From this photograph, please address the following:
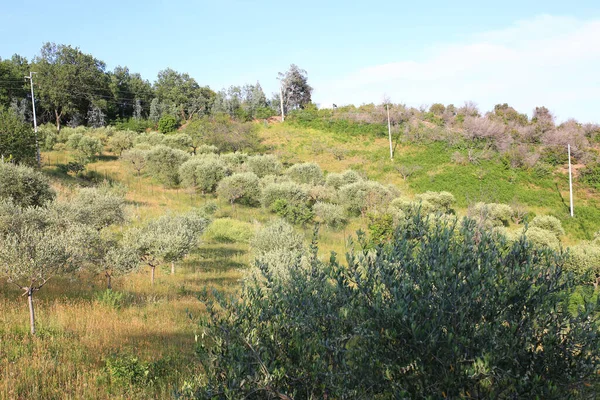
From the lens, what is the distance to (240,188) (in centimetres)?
3641

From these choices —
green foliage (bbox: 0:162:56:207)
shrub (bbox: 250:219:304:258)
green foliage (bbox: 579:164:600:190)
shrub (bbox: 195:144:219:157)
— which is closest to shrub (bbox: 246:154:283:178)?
shrub (bbox: 195:144:219:157)

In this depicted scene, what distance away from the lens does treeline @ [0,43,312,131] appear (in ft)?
216

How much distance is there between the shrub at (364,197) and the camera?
1404 inches

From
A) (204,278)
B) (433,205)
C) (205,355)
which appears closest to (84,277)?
(204,278)

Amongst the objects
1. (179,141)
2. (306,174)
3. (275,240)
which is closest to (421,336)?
(275,240)

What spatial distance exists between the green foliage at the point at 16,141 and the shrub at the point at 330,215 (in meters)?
24.3

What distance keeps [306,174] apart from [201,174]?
1123cm

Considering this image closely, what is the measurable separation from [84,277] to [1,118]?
2508cm

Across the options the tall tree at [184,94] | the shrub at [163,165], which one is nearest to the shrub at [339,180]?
the shrub at [163,165]

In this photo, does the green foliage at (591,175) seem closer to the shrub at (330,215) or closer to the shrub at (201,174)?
the shrub at (330,215)

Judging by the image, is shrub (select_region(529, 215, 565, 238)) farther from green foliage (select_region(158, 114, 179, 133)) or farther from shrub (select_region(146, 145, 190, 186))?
green foliage (select_region(158, 114, 179, 133))

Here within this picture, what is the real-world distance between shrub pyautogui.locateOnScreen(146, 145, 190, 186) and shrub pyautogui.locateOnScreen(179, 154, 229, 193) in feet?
5.89

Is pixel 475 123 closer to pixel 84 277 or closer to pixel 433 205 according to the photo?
pixel 433 205

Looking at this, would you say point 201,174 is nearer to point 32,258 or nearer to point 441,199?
point 441,199
